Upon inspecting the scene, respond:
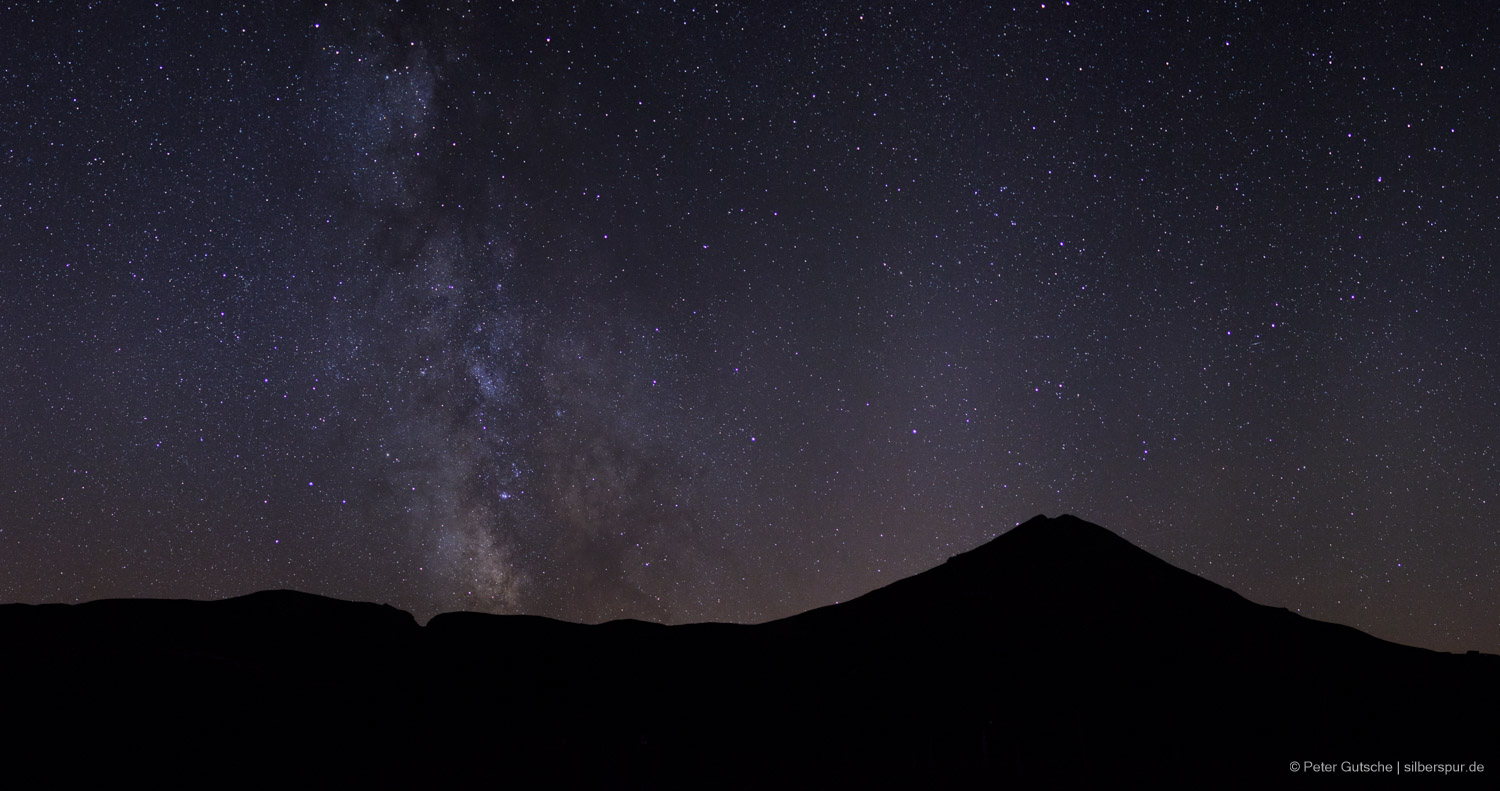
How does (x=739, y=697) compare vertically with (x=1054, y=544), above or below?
below

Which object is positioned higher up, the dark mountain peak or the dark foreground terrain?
the dark mountain peak

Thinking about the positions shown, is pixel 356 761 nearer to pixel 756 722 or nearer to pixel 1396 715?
pixel 756 722

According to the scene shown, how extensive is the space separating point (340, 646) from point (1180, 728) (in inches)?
314

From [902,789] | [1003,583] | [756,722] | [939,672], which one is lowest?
[902,789]

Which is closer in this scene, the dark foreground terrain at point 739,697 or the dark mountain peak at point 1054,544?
the dark foreground terrain at point 739,697

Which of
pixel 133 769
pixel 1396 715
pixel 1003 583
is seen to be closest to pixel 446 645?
pixel 133 769

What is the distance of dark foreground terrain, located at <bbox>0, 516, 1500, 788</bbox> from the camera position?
6.40 meters

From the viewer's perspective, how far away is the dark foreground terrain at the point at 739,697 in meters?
6.40

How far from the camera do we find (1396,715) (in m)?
7.36

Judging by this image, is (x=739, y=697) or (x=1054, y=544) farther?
(x=1054, y=544)

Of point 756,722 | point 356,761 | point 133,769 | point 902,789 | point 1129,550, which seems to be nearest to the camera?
point 133,769

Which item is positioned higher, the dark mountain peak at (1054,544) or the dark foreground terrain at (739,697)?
the dark mountain peak at (1054,544)

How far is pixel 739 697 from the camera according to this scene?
7.92 metres

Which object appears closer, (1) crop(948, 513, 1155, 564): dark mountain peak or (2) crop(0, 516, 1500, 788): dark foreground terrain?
(2) crop(0, 516, 1500, 788): dark foreground terrain
